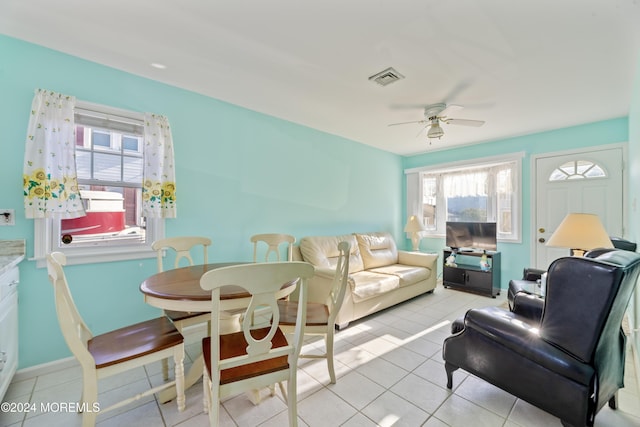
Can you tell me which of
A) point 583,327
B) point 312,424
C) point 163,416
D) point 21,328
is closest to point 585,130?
point 583,327

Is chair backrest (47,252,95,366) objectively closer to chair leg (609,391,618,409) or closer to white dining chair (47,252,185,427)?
white dining chair (47,252,185,427)

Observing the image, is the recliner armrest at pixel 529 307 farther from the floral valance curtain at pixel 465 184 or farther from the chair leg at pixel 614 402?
the floral valance curtain at pixel 465 184

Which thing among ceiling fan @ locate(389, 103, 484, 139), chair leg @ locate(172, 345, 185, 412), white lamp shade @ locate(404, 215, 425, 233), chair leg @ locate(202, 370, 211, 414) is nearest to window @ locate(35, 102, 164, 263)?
chair leg @ locate(172, 345, 185, 412)

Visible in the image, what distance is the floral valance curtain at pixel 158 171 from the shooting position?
2398mm

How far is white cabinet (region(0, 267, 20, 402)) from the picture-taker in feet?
5.13

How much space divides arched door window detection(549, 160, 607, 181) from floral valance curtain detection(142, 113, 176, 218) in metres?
4.95

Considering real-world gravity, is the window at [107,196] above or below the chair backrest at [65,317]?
above

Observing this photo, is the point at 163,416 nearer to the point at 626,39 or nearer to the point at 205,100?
the point at 205,100

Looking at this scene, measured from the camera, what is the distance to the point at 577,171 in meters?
3.65

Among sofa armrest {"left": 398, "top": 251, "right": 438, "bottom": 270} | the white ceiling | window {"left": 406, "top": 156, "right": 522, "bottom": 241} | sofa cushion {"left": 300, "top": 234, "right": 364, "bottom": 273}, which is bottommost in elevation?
sofa armrest {"left": 398, "top": 251, "right": 438, "bottom": 270}

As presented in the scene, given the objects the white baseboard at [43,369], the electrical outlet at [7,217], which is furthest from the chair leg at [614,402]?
the electrical outlet at [7,217]

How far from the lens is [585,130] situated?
358cm

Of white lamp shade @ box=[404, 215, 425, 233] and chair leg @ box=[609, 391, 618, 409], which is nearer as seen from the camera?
chair leg @ box=[609, 391, 618, 409]

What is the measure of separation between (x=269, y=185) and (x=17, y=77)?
2202 millimetres
